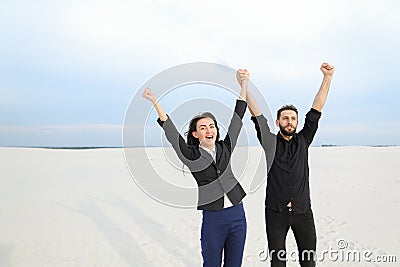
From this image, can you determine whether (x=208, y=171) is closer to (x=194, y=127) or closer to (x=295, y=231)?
(x=194, y=127)

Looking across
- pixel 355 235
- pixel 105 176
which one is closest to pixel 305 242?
pixel 355 235

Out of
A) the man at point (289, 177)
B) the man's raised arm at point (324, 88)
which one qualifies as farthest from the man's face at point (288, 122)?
the man's raised arm at point (324, 88)

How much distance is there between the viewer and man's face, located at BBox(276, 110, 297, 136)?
3.54 m

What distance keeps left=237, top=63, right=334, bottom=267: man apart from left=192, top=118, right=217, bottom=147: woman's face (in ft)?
1.98

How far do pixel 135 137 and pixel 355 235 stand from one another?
5.30 metres

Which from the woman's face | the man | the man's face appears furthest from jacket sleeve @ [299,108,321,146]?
the woman's face

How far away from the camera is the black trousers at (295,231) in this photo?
3.38m

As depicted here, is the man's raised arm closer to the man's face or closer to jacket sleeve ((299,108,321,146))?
jacket sleeve ((299,108,321,146))

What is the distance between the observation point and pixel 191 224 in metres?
7.56

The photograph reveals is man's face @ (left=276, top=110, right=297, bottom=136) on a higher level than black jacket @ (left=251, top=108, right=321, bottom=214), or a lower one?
higher

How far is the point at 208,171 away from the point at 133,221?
5.30 meters

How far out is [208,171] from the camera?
10.0 ft

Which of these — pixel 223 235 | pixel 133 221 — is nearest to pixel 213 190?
pixel 223 235

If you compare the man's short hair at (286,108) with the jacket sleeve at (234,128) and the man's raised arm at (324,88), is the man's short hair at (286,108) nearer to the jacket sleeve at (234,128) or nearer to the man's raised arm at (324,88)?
the man's raised arm at (324,88)
